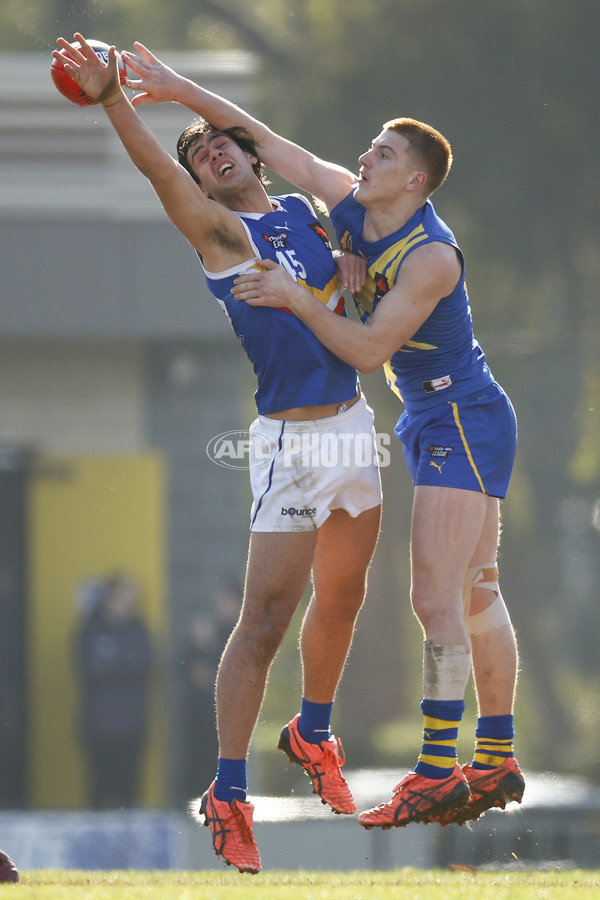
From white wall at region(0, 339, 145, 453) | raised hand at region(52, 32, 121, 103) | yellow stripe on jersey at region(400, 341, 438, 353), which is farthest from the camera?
white wall at region(0, 339, 145, 453)

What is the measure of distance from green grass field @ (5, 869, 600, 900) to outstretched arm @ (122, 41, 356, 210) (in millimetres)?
2388

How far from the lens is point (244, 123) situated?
4.07 meters

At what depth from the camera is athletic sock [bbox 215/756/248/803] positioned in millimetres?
3643

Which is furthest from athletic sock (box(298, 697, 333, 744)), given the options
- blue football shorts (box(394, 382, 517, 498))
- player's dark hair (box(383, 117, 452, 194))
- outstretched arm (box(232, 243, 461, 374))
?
player's dark hair (box(383, 117, 452, 194))

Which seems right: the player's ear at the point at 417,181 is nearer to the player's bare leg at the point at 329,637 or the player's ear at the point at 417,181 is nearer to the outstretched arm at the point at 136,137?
the outstretched arm at the point at 136,137

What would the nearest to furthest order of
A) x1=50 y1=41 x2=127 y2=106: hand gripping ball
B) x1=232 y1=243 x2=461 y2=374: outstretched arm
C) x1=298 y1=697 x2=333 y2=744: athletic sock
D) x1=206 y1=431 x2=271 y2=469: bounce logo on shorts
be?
1. x1=50 y1=41 x2=127 y2=106: hand gripping ball
2. x1=232 y1=243 x2=461 y2=374: outstretched arm
3. x1=298 y1=697 x2=333 y2=744: athletic sock
4. x1=206 y1=431 x2=271 y2=469: bounce logo on shorts

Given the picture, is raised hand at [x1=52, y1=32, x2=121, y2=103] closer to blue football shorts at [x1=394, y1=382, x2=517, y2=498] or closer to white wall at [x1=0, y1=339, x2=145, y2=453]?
blue football shorts at [x1=394, y1=382, x2=517, y2=498]

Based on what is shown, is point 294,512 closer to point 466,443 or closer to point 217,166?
point 466,443

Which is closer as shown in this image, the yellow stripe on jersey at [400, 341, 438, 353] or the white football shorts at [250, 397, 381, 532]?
the white football shorts at [250, 397, 381, 532]

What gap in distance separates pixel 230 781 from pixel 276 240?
1.73m

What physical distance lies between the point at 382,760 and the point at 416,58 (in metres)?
5.97

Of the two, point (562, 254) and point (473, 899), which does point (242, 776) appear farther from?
point (562, 254)

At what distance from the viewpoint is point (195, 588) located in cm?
968

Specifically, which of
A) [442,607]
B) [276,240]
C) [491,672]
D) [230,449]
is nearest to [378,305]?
[276,240]
